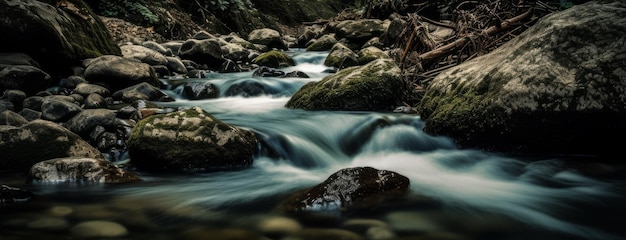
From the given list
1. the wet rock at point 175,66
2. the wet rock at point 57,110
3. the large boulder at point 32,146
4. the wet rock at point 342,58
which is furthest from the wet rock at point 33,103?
the wet rock at point 342,58

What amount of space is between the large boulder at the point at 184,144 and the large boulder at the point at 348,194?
1.18 m

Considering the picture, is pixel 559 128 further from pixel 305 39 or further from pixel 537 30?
pixel 305 39

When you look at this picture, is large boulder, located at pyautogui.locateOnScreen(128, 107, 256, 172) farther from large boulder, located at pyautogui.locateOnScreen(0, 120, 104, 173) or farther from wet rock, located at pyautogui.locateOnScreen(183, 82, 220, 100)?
wet rock, located at pyautogui.locateOnScreen(183, 82, 220, 100)

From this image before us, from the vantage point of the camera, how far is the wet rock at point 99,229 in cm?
237

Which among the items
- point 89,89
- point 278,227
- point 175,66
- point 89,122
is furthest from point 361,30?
point 278,227

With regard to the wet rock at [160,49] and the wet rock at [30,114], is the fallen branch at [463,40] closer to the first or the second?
the wet rock at [30,114]

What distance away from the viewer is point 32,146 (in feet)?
12.0

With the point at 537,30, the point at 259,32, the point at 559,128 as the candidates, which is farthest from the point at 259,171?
the point at 259,32

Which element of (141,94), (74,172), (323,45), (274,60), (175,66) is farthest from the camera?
(323,45)

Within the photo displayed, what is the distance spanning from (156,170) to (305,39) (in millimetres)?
14040

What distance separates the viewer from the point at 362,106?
616 centimetres

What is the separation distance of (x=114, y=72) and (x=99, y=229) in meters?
5.03

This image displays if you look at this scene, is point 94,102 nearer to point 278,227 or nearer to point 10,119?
point 10,119

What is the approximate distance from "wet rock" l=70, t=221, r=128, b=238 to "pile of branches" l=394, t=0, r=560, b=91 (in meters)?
5.01
